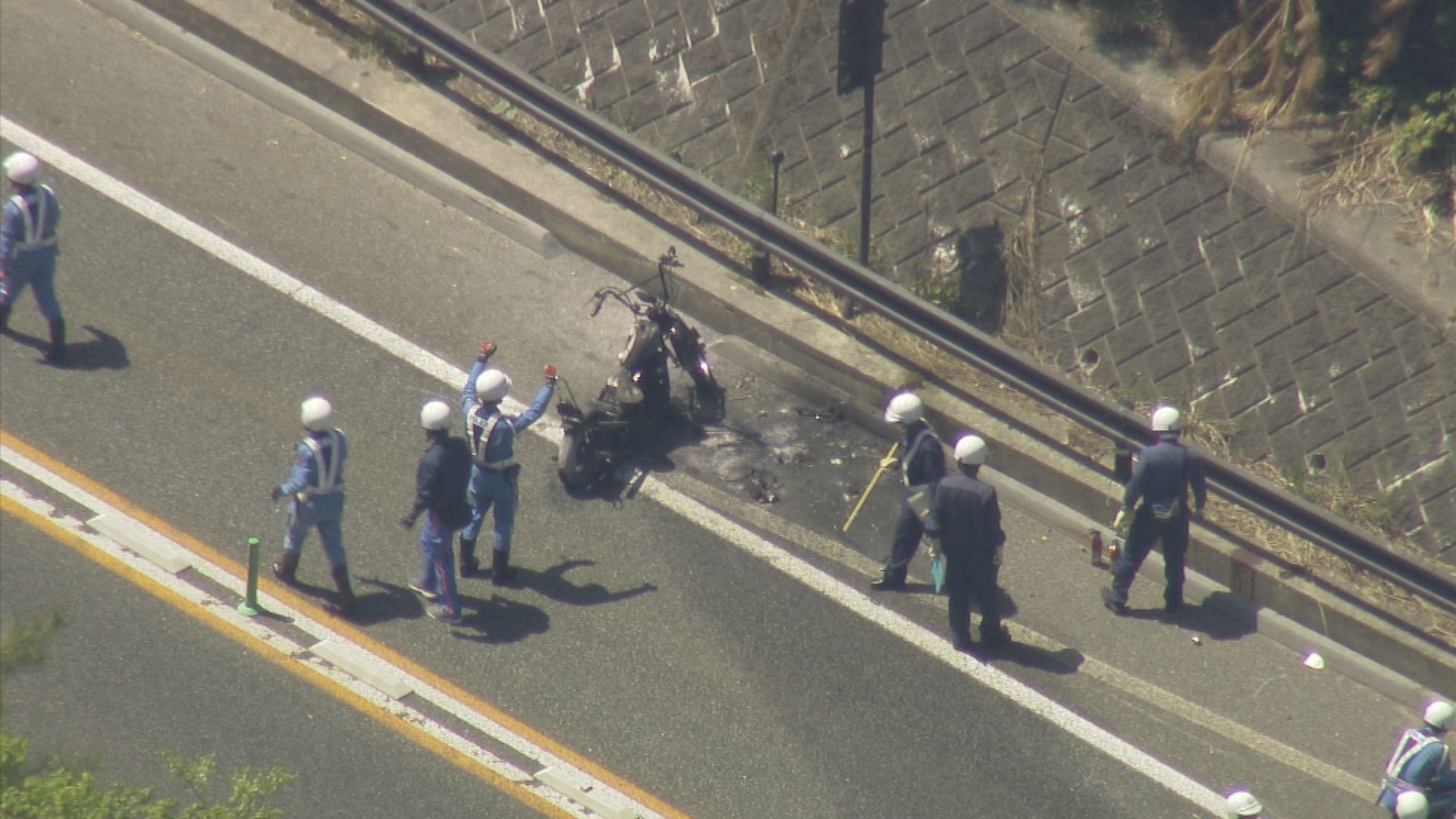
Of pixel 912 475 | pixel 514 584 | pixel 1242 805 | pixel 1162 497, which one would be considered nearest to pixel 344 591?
pixel 514 584

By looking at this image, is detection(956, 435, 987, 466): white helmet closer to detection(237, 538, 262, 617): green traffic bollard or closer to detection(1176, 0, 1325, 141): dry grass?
detection(1176, 0, 1325, 141): dry grass

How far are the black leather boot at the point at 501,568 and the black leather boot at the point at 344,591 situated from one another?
0.88 m

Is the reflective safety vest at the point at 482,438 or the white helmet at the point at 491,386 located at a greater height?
the white helmet at the point at 491,386

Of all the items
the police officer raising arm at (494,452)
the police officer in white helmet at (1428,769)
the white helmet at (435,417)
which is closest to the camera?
the police officer in white helmet at (1428,769)

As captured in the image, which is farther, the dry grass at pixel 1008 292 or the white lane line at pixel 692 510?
the dry grass at pixel 1008 292

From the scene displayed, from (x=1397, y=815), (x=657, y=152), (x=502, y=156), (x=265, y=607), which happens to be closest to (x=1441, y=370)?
(x=1397, y=815)

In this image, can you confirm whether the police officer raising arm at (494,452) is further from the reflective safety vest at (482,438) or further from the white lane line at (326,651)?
the white lane line at (326,651)

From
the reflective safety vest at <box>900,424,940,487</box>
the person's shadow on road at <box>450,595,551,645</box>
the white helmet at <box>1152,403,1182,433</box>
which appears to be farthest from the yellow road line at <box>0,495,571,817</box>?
the white helmet at <box>1152,403,1182,433</box>

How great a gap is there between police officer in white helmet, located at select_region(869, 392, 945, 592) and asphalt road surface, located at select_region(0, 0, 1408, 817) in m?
0.26

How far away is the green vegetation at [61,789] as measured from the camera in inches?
191

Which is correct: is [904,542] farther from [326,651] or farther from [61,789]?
[61,789]

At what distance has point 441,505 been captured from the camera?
9203 millimetres

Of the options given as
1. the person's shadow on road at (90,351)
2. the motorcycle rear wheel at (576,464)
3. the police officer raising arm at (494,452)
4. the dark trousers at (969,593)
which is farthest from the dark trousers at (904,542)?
the person's shadow on road at (90,351)

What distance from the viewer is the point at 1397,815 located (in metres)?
8.46
